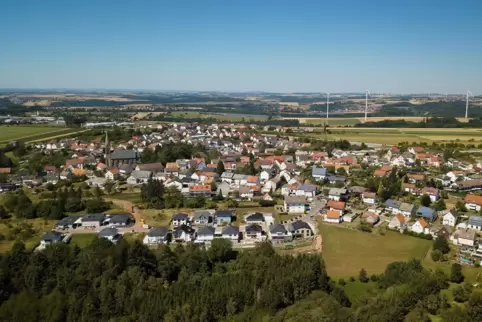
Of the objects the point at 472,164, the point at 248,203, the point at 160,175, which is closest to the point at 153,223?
the point at 248,203

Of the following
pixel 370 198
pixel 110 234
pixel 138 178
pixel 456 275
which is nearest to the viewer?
pixel 456 275

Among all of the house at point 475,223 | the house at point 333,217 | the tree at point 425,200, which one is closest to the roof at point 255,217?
the house at point 333,217

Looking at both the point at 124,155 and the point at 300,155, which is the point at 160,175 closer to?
the point at 124,155

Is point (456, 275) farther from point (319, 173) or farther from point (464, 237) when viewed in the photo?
point (319, 173)

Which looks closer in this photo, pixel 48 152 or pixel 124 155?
pixel 124 155

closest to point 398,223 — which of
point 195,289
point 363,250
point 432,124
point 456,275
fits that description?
point 363,250

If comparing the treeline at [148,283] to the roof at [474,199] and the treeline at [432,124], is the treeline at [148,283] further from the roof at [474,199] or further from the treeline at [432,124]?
the treeline at [432,124]

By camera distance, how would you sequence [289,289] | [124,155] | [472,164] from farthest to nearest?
[124,155] → [472,164] → [289,289]
